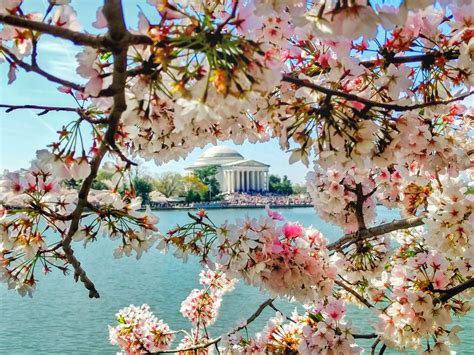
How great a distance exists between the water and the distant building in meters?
60.0

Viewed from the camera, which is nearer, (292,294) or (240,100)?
(240,100)

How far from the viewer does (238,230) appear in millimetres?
2270

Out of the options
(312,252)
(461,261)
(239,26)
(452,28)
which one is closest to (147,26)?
(239,26)

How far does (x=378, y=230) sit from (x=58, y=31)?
2391 millimetres

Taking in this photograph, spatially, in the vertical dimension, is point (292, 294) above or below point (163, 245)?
below

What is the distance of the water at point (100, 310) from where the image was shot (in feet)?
30.3

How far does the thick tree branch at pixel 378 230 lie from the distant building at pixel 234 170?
7355 cm

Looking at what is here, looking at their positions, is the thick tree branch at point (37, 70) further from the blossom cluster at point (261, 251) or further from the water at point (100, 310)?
the water at point (100, 310)

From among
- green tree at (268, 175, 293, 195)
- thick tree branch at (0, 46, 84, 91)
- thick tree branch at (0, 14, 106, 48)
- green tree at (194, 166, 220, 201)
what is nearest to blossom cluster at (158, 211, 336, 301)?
thick tree branch at (0, 46, 84, 91)

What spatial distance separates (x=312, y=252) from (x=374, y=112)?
1.00 m

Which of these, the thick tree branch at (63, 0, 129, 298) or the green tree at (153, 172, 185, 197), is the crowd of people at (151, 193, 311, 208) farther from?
the thick tree branch at (63, 0, 129, 298)

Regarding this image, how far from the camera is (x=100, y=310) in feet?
38.2

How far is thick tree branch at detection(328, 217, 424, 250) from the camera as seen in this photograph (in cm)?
292

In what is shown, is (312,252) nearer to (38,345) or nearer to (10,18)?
(10,18)
